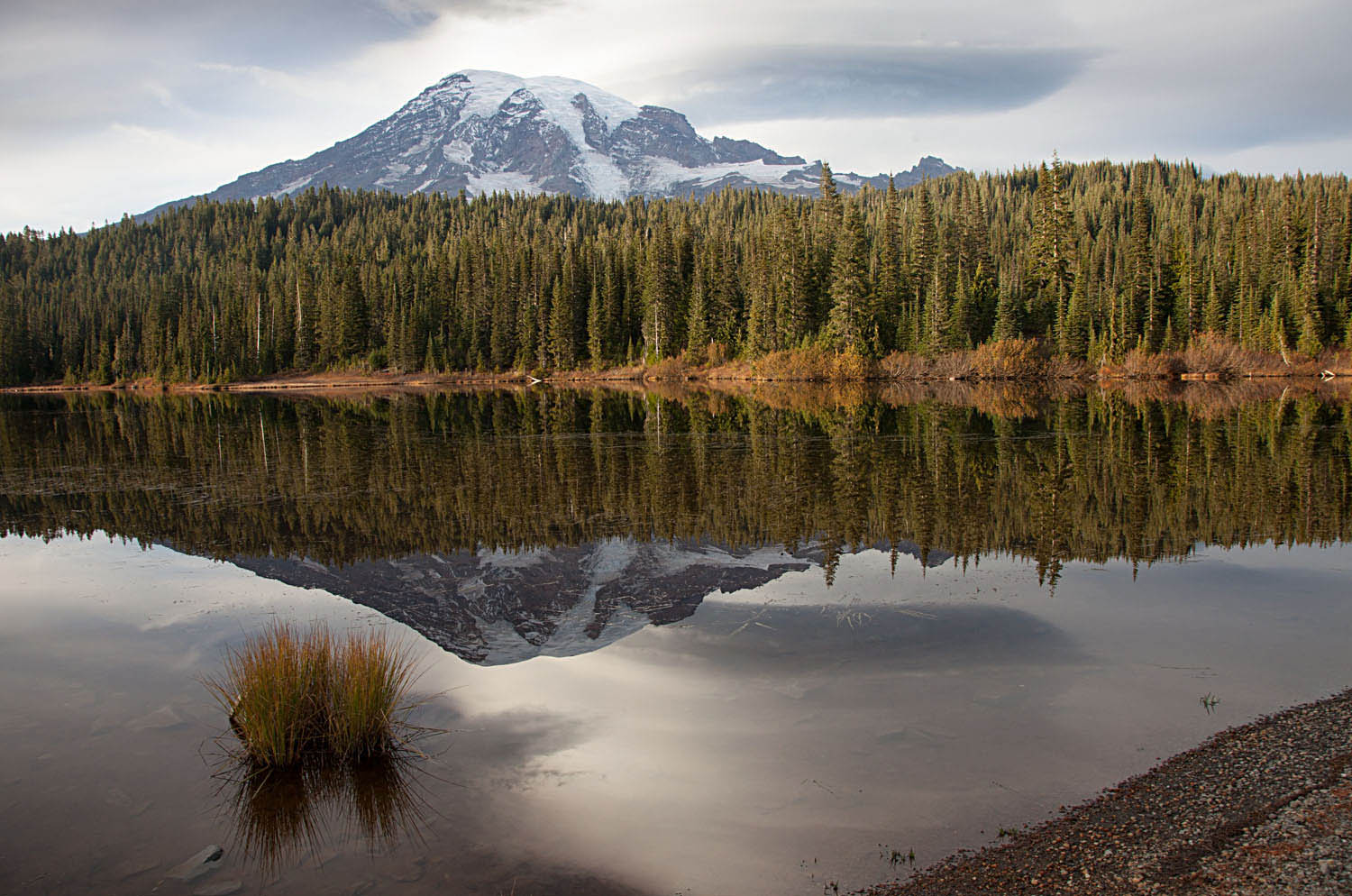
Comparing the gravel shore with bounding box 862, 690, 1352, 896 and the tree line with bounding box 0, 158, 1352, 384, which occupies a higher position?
the tree line with bounding box 0, 158, 1352, 384

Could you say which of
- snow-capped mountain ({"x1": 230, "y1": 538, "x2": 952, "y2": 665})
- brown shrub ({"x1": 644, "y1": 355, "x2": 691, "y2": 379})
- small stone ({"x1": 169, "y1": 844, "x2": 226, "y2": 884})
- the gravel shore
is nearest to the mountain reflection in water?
snow-capped mountain ({"x1": 230, "y1": 538, "x2": 952, "y2": 665})

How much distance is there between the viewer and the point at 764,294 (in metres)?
76.1

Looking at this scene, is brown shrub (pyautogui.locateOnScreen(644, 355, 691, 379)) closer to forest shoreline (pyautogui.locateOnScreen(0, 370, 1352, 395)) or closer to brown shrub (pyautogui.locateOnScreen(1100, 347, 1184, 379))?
forest shoreline (pyautogui.locateOnScreen(0, 370, 1352, 395))

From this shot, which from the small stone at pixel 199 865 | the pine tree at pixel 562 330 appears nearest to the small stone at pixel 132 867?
the small stone at pixel 199 865

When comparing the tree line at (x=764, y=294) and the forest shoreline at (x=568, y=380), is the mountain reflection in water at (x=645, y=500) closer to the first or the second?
the forest shoreline at (x=568, y=380)

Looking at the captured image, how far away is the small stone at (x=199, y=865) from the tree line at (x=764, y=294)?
6632 centimetres

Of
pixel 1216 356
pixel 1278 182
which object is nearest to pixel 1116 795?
pixel 1216 356

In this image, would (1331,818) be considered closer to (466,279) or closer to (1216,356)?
(1216,356)

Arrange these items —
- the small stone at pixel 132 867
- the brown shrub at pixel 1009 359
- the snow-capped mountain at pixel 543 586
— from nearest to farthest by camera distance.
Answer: the small stone at pixel 132 867
the snow-capped mountain at pixel 543 586
the brown shrub at pixel 1009 359

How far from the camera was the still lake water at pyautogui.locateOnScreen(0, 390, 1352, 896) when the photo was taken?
609cm

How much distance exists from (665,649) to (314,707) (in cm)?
386

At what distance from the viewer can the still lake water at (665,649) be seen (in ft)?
20.0

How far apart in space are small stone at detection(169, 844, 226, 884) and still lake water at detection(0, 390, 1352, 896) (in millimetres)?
94

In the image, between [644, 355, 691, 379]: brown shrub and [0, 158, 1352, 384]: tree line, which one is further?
[644, 355, 691, 379]: brown shrub
